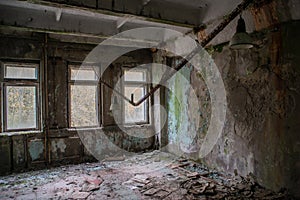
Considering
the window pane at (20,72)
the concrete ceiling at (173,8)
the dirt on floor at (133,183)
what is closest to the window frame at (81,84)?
the window pane at (20,72)

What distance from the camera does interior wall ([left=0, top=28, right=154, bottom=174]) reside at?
4.47 meters

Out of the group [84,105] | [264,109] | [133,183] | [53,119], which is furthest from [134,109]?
[264,109]

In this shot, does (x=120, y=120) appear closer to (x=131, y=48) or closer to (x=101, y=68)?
(x=101, y=68)

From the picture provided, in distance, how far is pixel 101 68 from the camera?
5.30 metres

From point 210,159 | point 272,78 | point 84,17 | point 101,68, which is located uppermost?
point 84,17

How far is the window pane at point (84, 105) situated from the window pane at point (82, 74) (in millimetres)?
176

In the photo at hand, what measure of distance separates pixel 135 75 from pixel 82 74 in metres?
1.31

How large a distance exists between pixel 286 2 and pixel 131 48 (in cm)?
355

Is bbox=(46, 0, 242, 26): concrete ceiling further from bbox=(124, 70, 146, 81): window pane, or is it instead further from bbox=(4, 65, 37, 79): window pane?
bbox=(4, 65, 37, 79): window pane

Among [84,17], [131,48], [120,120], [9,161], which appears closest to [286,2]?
[84,17]

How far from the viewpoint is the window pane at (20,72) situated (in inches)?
177

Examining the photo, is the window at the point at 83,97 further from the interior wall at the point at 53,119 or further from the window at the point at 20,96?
the window at the point at 20,96

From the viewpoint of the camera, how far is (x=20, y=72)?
4609 millimetres

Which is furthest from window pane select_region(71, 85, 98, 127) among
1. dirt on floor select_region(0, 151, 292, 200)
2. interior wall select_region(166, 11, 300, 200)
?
interior wall select_region(166, 11, 300, 200)
